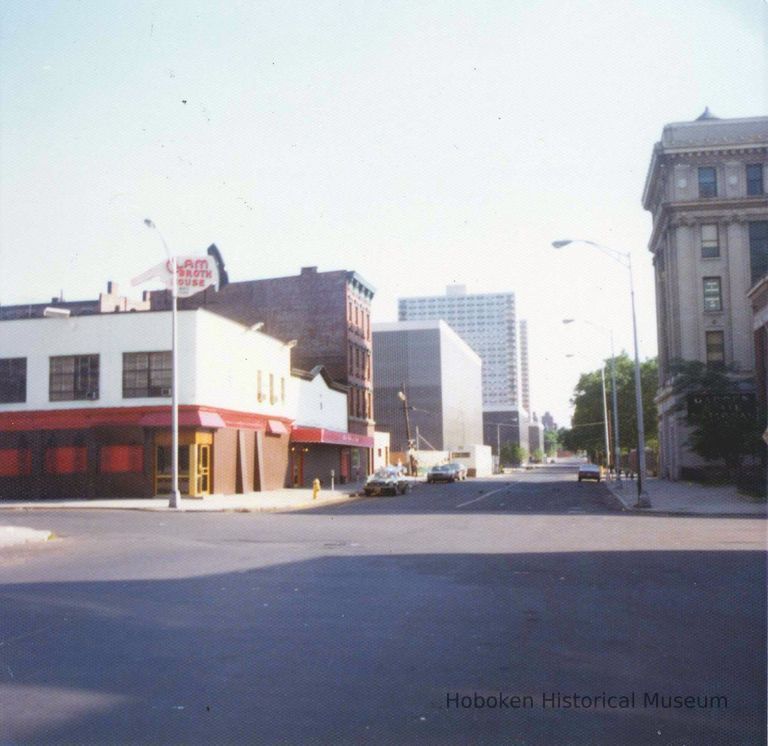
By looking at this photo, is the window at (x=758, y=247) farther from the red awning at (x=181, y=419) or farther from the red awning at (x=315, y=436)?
the red awning at (x=181, y=419)

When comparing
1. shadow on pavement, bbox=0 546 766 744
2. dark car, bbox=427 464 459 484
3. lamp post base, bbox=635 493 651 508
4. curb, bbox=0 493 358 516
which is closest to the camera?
shadow on pavement, bbox=0 546 766 744

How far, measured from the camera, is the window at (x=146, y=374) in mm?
37250

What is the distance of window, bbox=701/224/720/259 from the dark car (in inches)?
956

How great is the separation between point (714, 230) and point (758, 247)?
2.93 metres

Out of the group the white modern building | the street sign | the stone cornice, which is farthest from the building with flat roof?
the white modern building

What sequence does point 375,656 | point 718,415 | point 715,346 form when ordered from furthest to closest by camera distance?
1. point 715,346
2. point 718,415
3. point 375,656

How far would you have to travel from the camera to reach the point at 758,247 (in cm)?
5522

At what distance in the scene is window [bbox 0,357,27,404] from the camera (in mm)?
38844

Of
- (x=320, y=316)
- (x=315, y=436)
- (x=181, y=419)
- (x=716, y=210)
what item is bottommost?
(x=315, y=436)

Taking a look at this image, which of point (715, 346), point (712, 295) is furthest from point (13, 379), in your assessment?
point (712, 295)

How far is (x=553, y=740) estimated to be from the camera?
Result: 5.39 metres

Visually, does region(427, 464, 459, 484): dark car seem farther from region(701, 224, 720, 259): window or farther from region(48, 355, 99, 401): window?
region(48, 355, 99, 401): window

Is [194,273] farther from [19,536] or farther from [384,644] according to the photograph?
[384,644]

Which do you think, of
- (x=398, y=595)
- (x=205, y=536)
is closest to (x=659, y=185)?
(x=205, y=536)
